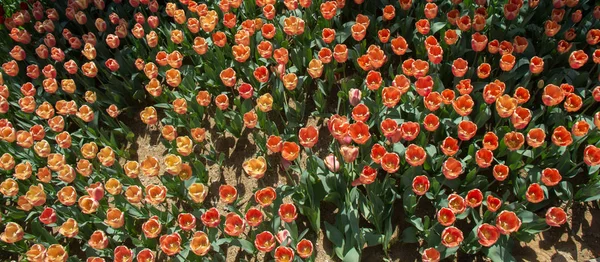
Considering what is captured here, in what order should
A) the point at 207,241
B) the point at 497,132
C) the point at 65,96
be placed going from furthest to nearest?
the point at 65,96 < the point at 497,132 < the point at 207,241

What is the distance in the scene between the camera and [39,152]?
3551mm

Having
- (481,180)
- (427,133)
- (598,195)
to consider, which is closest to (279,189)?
(427,133)

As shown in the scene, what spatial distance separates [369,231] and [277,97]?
128 centimetres

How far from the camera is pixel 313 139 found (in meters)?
3.09

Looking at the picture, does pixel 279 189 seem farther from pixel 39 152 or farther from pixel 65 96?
pixel 65 96

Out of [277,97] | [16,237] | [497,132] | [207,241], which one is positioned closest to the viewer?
[207,241]

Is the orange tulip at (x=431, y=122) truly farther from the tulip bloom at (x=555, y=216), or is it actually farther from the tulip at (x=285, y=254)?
the tulip at (x=285, y=254)

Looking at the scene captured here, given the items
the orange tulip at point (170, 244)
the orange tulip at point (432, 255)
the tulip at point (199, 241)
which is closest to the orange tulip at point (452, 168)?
the orange tulip at point (432, 255)

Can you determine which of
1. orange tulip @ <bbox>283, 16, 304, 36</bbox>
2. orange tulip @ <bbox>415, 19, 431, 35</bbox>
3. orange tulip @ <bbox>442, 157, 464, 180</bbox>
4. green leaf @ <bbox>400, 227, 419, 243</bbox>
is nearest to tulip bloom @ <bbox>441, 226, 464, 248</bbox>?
orange tulip @ <bbox>442, 157, 464, 180</bbox>

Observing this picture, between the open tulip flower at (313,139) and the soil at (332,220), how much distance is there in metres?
0.02

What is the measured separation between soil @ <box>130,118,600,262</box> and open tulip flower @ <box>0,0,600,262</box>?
19mm

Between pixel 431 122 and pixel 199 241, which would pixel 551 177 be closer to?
pixel 431 122

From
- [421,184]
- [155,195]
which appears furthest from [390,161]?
[155,195]

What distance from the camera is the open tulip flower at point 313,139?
304 centimetres
